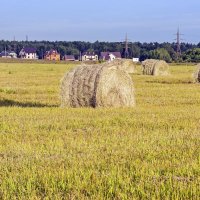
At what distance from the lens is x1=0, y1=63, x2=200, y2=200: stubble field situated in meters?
5.81

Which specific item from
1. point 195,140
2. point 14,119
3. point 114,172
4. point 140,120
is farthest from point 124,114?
point 114,172

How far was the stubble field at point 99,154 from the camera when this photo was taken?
581 centimetres

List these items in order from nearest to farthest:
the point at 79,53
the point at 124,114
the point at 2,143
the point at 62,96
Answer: the point at 2,143
the point at 124,114
the point at 62,96
the point at 79,53

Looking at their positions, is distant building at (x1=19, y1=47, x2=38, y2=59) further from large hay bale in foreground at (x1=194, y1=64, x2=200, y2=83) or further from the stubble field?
the stubble field

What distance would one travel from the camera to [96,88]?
14672 millimetres

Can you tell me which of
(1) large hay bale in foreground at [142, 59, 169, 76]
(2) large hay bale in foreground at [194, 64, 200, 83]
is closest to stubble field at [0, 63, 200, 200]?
(2) large hay bale in foreground at [194, 64, 200, 83]

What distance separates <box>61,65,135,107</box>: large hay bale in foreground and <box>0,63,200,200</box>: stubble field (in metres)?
1.59

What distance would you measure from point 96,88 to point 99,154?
23.7 feet

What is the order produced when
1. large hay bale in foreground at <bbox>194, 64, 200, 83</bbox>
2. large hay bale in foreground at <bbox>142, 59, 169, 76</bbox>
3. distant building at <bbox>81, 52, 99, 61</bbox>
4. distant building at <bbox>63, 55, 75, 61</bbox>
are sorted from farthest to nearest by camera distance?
distant building at <bbox>63, 55, 75, 61</bbox> < distant building at <bbox>81, 52, 99, 61</bbox> < large hay bale in foreground at <bbox>142, 59, 169, 76</bbox> < large hay bale in foreground at <bbox>194, 64, 200, 83</bbox>

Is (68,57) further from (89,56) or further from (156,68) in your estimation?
(156,68)

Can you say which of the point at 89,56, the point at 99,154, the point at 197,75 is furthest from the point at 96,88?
the point at 89,56

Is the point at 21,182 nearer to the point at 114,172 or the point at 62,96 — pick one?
the point at 114,172

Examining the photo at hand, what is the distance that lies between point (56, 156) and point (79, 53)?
14105cm

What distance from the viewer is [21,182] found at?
6145 millimetres
